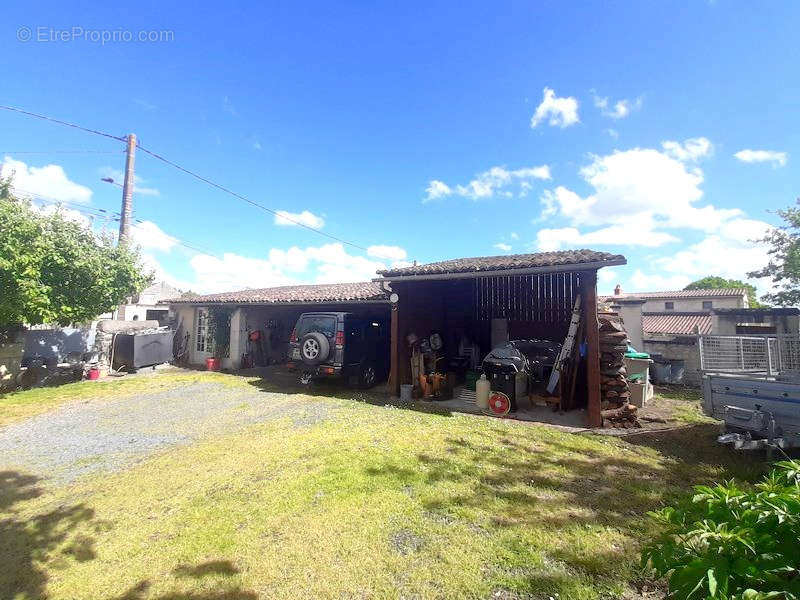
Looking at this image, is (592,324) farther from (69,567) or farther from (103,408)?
(103,408)

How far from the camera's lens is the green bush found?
42.0 inches

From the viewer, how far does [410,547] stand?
A: 2967mm

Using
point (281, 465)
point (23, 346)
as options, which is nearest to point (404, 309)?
point (281, 465)

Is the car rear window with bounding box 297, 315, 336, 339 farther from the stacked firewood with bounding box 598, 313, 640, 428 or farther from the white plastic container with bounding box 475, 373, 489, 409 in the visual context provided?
the stacked firewood with bounding box 598, 313, 640, 428

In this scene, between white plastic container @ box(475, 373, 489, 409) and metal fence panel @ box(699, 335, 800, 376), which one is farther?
white plastic container @ box(475, 373, 489, 409)

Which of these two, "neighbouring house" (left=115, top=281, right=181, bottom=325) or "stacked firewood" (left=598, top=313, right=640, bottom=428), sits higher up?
"neighbouring house" (left=115, top=281, right=181, bottom=325)

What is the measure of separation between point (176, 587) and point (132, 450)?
3602 mm

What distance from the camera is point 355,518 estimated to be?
3377 mm

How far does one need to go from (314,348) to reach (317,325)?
25.4 inches

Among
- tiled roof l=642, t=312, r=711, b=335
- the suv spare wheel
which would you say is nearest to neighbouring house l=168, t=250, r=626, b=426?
the suv spare wheel

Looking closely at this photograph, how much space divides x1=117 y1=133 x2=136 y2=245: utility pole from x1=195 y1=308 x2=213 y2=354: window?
3.81 m

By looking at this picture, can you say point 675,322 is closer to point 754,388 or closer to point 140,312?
point 754,388

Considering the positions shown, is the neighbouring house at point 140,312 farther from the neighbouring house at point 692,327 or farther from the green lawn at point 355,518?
the neighbouring house at point 692,327

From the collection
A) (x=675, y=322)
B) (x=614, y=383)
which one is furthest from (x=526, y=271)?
(x=675, y=322)
